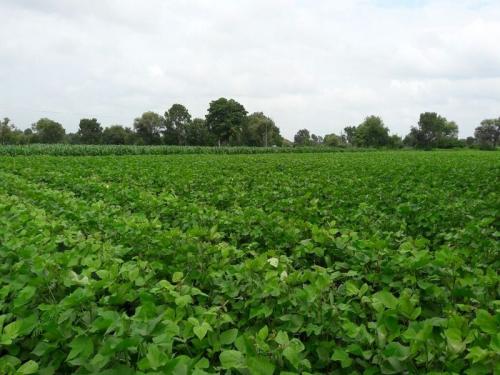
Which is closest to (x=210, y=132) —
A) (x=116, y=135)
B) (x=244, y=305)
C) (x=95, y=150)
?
(x=116, y=135)

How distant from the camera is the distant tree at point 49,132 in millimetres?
96375

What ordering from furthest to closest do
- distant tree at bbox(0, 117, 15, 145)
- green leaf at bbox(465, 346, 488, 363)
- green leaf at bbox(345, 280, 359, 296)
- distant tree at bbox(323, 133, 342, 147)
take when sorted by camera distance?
distant tree at bbox(323, 133, 342, 147)
distant tree at bbox(0, 117, 15, 145)
green leaf at bbox(345, 280, 359, 296)
green leaf at bbox(465, 346, 488, 363)

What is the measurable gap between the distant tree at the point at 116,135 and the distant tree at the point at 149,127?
10.7 ft

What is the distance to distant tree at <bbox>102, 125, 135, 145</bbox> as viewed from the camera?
97250mm

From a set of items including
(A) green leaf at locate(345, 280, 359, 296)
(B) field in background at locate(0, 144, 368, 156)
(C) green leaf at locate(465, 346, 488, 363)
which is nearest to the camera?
(C) green leaf at locate(465, 346, 488, 363)

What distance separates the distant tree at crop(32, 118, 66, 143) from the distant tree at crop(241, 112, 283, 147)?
42.8m

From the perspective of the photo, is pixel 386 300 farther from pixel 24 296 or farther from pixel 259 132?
pixel 259 132

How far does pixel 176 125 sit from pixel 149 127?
610cm

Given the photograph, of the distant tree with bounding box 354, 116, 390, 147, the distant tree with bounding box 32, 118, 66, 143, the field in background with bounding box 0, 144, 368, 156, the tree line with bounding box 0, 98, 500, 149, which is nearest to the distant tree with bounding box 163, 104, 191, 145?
the tree line with bounding box 0, 98, 500, 149

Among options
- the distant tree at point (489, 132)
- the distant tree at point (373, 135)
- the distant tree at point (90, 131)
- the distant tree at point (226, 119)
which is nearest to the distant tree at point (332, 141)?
the distant tree at point (373, 135)

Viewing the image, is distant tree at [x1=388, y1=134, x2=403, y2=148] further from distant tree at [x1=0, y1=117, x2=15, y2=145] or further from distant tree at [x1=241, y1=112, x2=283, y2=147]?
distant tree at [x1=0, y1=117, x2=15, y2=145]

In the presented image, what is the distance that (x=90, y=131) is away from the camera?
10169cm

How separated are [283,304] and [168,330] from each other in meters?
0.71

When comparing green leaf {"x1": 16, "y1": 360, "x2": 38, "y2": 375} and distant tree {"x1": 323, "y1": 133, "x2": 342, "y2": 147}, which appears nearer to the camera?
green leaf {"x1": 16, "y1": 360, "x2": 38, "y2": 375}
